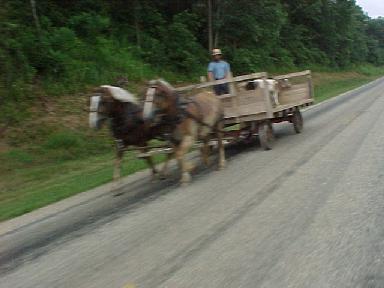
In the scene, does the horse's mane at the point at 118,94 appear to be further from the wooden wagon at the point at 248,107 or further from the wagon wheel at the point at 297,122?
the wagon wheel at the point at 297,122

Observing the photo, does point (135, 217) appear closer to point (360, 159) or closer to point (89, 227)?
point (89, 227)

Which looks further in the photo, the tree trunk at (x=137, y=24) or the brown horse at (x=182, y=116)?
the tree trunk at (x=137, y=24)

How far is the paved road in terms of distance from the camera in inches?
202

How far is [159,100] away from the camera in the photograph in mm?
9461

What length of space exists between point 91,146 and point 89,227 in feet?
30.2

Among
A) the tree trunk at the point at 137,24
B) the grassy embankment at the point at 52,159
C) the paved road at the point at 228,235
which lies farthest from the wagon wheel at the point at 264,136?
the tree trunk at the point at 137,24

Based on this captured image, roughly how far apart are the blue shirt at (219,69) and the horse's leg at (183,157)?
11.2 ft

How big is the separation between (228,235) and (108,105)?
12.7 ft

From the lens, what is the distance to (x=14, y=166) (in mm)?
14039

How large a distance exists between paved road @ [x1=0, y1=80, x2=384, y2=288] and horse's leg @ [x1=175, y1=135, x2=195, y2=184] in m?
0.26

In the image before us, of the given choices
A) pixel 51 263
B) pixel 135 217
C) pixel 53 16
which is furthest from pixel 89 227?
pixel 53 16

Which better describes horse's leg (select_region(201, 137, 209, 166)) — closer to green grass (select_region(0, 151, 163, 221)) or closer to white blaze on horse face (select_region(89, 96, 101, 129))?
green grass (select_region(0, 151, 163, 221))

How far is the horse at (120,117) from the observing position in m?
9.02

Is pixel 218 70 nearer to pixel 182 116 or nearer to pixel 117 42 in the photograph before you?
pixel 182 116
